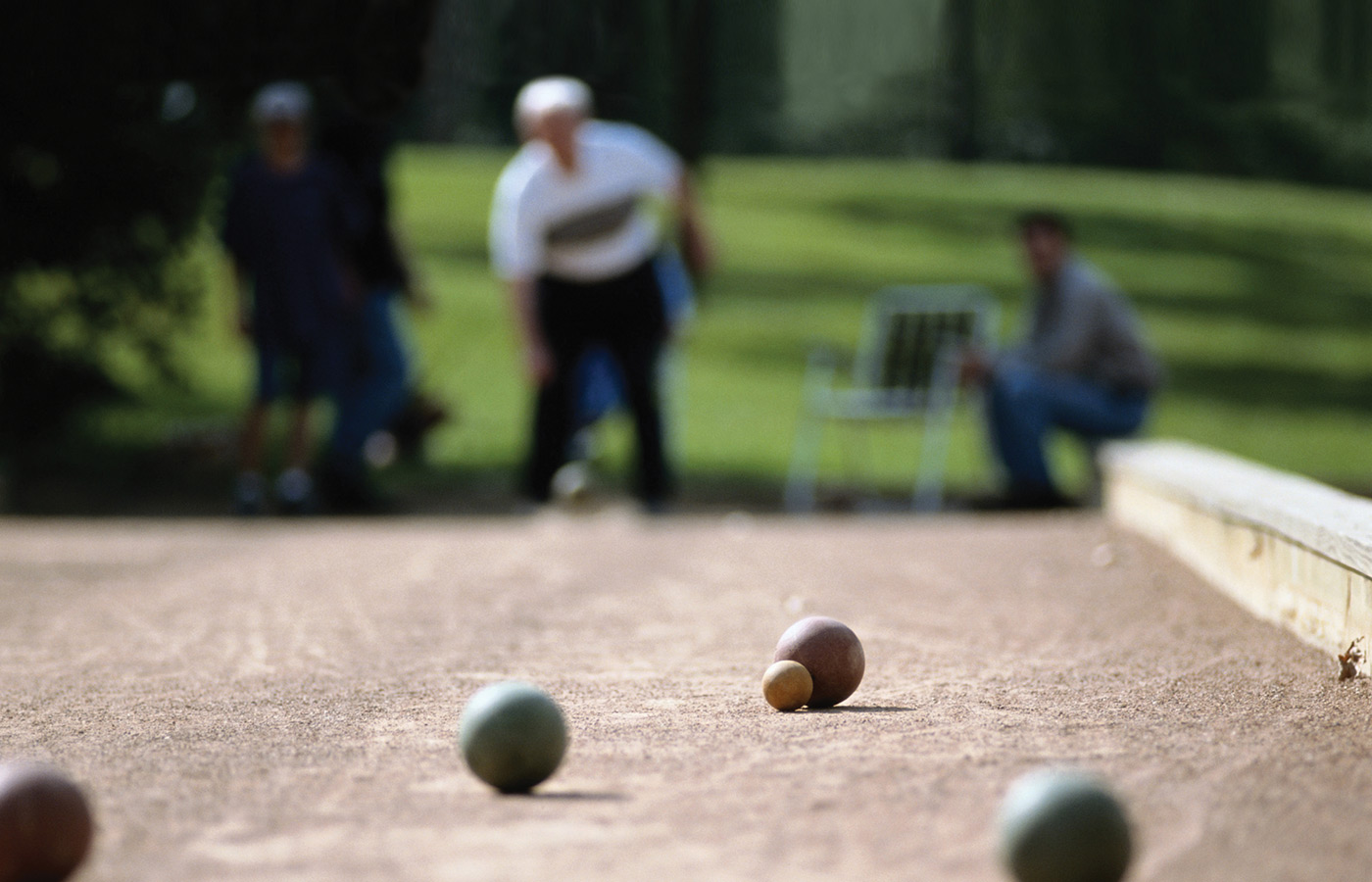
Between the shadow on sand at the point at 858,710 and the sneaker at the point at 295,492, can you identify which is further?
the sneaker at the point at 295,492

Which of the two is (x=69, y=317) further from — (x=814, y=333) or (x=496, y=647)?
(x=814, y=333)

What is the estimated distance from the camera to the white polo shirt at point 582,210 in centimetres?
923

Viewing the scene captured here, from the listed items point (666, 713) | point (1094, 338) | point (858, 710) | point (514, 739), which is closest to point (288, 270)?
point (1094, 338)

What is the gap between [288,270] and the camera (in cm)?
1012

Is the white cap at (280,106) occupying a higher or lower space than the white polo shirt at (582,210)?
higher

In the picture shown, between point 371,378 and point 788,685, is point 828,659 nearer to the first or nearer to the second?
point 788,685

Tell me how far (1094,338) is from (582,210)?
3.13 metres

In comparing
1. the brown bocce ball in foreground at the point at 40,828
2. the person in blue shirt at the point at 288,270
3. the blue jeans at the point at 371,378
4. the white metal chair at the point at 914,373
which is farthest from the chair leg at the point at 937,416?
the brown bocce ball in foreground at the point at 40,828

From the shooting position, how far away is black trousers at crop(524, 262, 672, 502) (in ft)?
30.5

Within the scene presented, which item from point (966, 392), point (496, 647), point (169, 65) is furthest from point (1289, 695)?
point (966, 392)

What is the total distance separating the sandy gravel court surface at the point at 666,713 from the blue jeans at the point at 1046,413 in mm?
2142

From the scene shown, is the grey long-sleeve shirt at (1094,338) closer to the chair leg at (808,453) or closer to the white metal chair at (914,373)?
the white metal chair at (914,373)

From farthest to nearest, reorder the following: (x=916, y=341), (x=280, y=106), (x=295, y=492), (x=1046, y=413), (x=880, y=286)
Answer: (x=880, y=286) → (x=916, y=341) → (x=295, y=492) → (x=1046, y=413) → (x=280, y=106)

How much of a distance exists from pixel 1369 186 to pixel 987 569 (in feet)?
34.2
